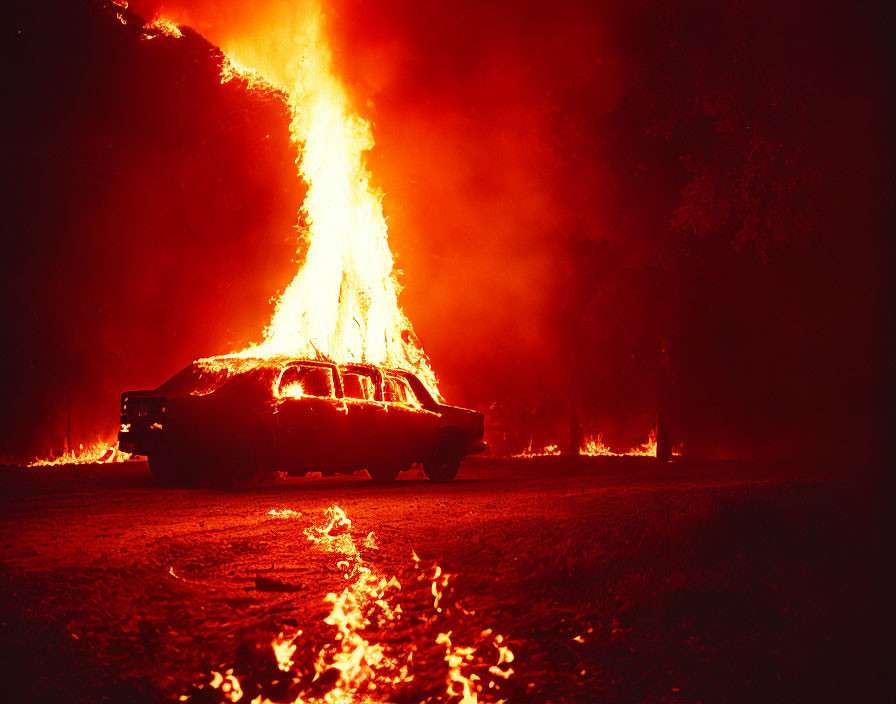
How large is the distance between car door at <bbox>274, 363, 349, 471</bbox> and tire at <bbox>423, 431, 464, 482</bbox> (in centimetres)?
207

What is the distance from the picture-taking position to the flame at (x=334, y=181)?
1708 centimetres

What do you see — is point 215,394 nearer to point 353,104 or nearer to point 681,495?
point 681,495

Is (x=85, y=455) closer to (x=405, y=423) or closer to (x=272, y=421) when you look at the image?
(x=405, y=423)

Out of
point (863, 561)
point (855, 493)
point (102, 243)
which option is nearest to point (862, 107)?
point (855, 493)

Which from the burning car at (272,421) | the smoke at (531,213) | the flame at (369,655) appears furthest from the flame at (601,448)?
the flame at (369,655)

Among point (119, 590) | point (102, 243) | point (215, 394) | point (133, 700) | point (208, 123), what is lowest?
point (133, 700)

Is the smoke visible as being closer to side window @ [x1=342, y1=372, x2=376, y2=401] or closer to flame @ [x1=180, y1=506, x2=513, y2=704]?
side window @ [x1=342, y1=372, x2=376, y2=401]

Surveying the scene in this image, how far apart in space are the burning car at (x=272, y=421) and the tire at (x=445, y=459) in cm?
19

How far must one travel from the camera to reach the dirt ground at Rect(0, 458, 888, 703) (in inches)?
203

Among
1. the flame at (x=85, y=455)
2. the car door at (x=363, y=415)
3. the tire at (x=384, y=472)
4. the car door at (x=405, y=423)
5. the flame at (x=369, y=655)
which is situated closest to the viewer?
the flame at (x=369, y=655)

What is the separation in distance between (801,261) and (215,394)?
510 inches

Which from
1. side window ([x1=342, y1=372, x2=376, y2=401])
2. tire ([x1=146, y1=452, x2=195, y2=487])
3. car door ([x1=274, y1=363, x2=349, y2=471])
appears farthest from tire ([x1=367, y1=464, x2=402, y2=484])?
tire ([x1=146, y1=452, x2=195, y2=487])

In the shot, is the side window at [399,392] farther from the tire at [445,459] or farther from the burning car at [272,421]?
the tire at [445,459]

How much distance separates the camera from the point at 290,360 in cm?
1307
